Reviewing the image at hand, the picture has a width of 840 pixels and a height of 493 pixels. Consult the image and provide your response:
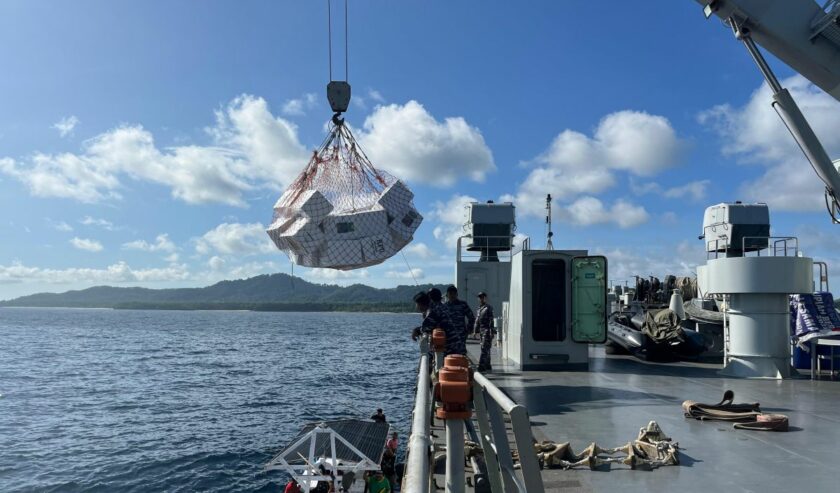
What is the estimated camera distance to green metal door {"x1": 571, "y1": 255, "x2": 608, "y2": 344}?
15078mm

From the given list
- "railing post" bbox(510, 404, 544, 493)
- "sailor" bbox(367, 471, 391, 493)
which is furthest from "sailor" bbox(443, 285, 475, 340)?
"railing post" bbox(510, 404, 544, 493)

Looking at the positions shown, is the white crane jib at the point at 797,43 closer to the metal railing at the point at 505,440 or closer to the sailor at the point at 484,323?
the sailor at the point at 484,323

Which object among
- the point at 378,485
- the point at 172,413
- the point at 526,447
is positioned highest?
the point at 526,447

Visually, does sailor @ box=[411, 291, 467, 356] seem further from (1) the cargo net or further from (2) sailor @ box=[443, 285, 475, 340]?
(1) the cargo net

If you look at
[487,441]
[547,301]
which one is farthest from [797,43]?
[547,301]

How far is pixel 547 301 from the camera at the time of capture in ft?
53.9

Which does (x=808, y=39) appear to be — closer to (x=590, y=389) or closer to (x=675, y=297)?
(x=590, y=389)

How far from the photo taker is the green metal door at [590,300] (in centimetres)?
1508

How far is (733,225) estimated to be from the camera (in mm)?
23781

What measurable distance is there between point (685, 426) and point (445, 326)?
3.77 metres

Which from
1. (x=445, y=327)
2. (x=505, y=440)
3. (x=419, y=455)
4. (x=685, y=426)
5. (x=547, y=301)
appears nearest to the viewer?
(x=419, y=455)

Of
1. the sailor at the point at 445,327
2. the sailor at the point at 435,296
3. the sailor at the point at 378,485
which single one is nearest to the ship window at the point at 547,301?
the sailor at the point at 378,485

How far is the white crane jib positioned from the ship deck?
3.87m

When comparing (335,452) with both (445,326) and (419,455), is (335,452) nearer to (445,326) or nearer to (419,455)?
(445,326)
